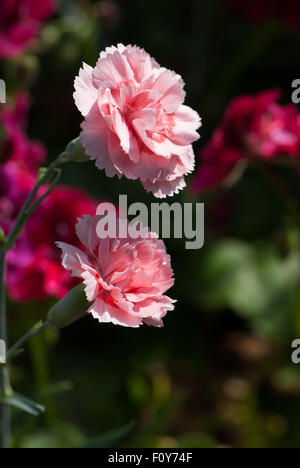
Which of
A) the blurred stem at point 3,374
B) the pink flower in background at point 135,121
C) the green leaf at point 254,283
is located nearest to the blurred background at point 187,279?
the green leaf at point 254,283

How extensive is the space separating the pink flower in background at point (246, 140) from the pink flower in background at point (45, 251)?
149 mm

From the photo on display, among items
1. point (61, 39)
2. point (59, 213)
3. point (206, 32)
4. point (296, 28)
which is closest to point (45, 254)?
point (59, 213)

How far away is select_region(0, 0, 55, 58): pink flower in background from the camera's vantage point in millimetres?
983

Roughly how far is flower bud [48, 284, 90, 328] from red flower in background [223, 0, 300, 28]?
2.92ft

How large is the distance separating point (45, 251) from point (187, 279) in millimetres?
462

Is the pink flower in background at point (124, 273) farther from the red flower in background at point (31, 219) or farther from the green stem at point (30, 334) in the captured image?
the red flower in background at point (31, 219)

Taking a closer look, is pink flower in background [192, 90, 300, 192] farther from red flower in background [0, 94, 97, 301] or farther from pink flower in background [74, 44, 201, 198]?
pink flower in background [74, 44, 201, 198]

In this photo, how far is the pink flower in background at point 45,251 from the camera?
753mm

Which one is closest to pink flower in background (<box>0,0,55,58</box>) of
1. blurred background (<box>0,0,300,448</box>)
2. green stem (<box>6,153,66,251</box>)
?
blurred background (<box>0,0,300,448</box>)

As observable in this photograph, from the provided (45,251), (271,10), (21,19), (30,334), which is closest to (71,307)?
(30,334)

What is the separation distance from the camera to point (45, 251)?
0.80 metres

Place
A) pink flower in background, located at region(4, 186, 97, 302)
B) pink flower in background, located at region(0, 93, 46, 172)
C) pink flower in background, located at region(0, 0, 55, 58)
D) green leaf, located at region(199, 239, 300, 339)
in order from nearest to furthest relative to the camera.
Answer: pink flower in background, located at region(4, 186, 97, 302) < pink flower in background, located at region(0, 93, 46, 172) < pink flower in background, located at region(0, 0, 55, 58) < green leaf, located at region(199, 239, 300, 339)

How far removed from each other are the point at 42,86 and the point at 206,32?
1.21ft

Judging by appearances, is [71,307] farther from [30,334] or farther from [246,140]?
[246,140]
